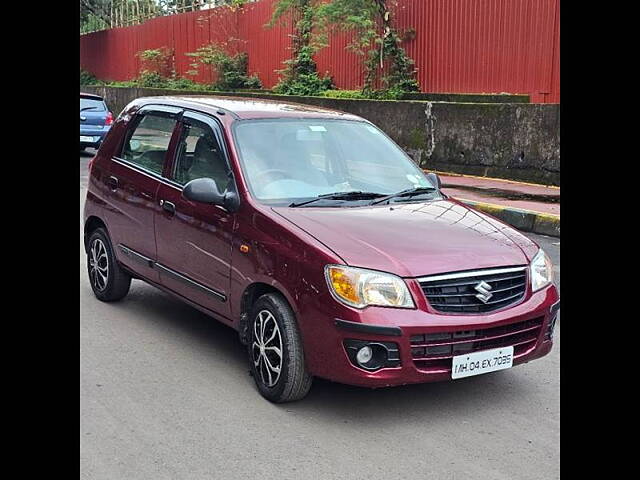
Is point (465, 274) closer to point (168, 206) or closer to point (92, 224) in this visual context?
point (168, 206)

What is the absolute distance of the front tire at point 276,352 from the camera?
14.6 feet

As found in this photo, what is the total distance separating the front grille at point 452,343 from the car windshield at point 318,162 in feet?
3.95

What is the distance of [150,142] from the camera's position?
622cm

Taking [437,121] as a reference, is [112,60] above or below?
above

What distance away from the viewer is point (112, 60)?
113 ft

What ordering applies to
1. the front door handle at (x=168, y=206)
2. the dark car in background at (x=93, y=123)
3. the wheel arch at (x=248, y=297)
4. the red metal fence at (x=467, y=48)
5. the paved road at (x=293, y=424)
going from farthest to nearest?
1. the dark car in background at (x=93, y=123)
2. the red metal fence at (x=467, y=48)
3. the front door handle at (x=168, y=206)
4. the wheel arch at (x=248, y=297)
5. the paved road at (x=293, y=424)

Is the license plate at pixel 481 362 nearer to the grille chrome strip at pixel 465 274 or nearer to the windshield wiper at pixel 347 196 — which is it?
the grille chrome strip at pixel 465 274

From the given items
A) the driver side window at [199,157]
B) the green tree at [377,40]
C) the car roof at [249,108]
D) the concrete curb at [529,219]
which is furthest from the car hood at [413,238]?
the green tree at [377,40]

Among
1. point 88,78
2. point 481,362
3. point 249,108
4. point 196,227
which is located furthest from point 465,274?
point 88,78

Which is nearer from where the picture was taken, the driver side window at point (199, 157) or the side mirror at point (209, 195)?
the side mirror at point (209, 195)

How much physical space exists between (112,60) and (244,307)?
103 ft
